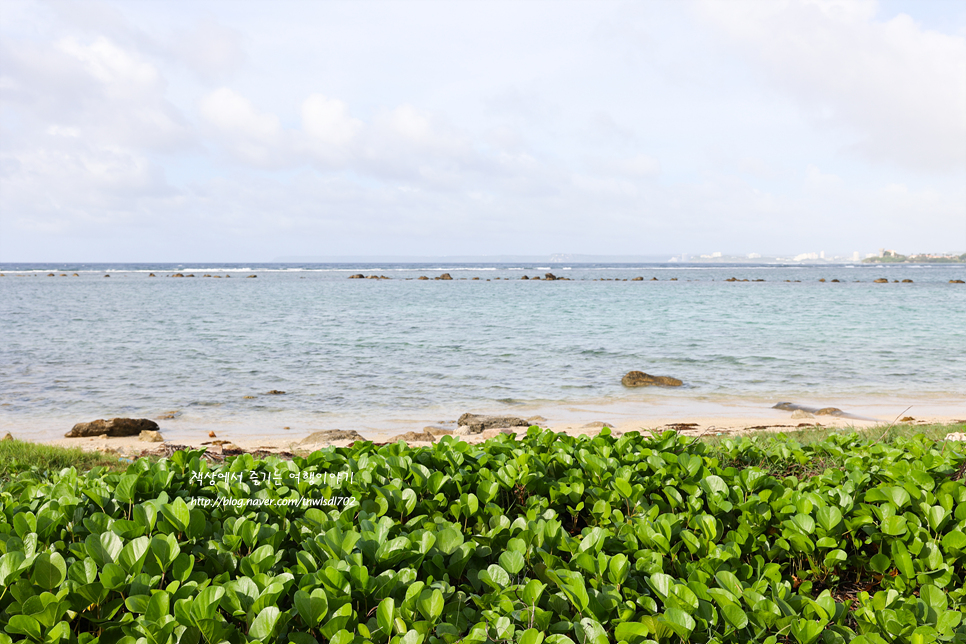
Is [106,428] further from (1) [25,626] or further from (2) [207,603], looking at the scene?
(2) [207,603]

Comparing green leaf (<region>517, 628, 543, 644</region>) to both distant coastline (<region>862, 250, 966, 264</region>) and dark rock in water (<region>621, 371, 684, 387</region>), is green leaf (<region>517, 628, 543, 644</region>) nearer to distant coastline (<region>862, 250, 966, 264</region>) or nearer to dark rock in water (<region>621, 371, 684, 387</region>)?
dark rock in water (<region>621, 371, 684, 387</region>)

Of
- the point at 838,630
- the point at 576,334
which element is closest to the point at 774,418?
the point at 838,630

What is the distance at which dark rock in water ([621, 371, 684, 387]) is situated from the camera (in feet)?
43.3

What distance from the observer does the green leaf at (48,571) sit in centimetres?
190

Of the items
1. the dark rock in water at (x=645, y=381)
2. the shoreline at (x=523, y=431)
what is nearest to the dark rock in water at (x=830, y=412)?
the shoreline at (x=523, y=431)

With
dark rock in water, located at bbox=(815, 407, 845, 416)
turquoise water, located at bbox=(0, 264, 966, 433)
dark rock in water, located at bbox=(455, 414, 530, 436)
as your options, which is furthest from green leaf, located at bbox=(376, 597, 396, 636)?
dark rock in water, located at bbox=(815, 407, 845, 416)

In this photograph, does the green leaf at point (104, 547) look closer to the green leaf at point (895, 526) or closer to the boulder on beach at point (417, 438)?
the green leaf at point (895, 526)

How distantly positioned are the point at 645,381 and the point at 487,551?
37.8 ft

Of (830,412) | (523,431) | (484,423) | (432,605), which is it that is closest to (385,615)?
(432,605)

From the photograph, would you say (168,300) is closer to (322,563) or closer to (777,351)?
(777,351)

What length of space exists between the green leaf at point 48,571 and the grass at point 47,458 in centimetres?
356

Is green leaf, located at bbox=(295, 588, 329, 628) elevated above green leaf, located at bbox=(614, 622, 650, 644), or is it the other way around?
green leaf, located at bbox=(295, 588, 329, 628)

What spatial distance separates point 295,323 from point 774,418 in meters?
21.1

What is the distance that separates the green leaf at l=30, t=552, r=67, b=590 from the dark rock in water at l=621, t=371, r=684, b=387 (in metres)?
12.2
